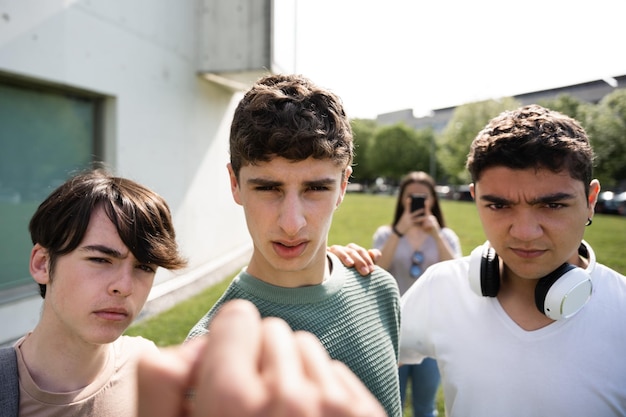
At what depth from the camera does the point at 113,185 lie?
6.80 feet

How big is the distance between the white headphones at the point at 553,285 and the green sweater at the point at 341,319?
0.51m

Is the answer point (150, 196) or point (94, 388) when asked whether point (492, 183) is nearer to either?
point (150, 196)

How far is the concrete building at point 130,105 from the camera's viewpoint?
15.8ft

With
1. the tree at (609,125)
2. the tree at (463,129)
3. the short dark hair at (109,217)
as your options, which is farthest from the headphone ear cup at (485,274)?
the tree at (463,129)

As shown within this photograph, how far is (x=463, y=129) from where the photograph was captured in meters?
56.5

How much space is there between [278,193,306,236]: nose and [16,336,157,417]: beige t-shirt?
82 centimetres

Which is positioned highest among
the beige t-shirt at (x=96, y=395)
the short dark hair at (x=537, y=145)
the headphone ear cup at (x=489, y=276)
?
the short dark hair at (x=537, y=145)

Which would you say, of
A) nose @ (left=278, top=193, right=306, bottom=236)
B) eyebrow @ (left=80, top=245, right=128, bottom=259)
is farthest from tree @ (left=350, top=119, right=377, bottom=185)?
nose @ (left=278, top=193, right=306, bottom=236)

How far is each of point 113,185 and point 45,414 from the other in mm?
989

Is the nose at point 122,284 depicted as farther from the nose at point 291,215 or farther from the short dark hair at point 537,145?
the short dark hair at point 537,145

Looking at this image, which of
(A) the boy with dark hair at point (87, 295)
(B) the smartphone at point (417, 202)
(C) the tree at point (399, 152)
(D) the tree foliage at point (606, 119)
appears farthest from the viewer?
(C) the tree at point (399, 152)

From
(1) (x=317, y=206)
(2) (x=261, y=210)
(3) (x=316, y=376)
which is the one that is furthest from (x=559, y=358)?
(3) (x=316, y=376)

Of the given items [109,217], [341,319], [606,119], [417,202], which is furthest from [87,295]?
[606,119]

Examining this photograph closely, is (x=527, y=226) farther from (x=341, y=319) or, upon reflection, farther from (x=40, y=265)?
(x=40, y=265)
